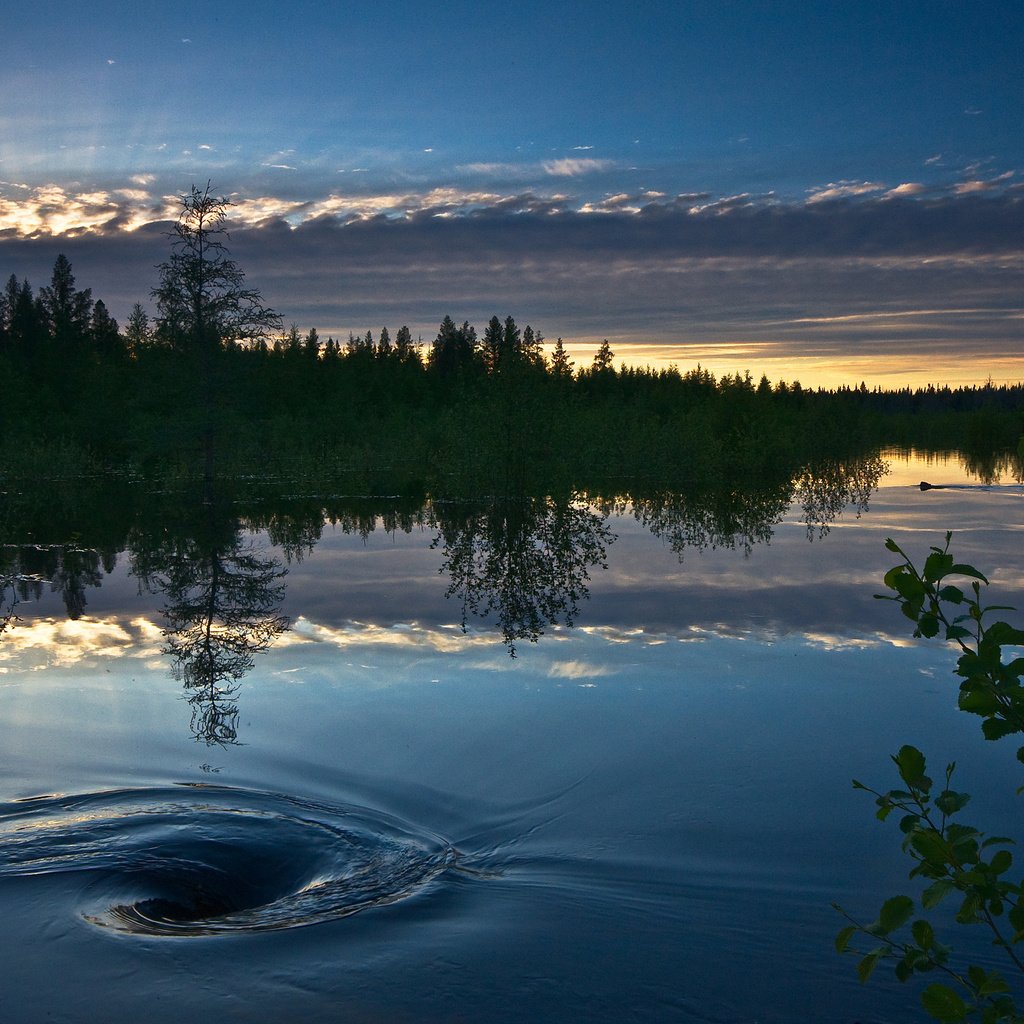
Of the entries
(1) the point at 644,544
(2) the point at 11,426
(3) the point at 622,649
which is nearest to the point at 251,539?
(1) the point at 644,544

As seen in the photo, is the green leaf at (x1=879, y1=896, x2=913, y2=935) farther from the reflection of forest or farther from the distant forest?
the distant forest

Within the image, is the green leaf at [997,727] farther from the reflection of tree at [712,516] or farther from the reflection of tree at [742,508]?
the reflection of tree at [742,508]

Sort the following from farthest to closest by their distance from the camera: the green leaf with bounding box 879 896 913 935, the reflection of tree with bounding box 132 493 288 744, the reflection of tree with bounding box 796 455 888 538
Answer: the reflection of tree with bounding box 796 455 888 538 < the reflection of tree with bounding box 132 493 288 744 < the green leaf with bounding box 879 896 913 935

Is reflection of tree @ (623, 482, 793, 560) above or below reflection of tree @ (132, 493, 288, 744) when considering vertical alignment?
above

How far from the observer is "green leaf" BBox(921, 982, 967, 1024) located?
2.04m

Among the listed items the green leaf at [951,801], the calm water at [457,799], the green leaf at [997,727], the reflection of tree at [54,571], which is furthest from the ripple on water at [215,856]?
the reflection of tree at [54,571]

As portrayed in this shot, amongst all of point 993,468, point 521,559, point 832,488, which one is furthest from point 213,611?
point 993,468

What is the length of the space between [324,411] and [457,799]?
60.6m

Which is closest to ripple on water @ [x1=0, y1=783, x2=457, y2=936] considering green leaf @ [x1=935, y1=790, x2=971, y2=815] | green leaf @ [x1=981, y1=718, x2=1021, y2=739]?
green leaf @ [x1=935, y1=790, x2=971, y2=815]

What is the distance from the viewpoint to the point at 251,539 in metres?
19.4

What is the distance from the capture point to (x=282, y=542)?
62.2 feet

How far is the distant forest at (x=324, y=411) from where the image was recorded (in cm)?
3180

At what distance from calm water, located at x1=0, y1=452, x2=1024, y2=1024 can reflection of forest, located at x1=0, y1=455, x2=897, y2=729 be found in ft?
0.43

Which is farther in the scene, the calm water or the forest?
the forest
